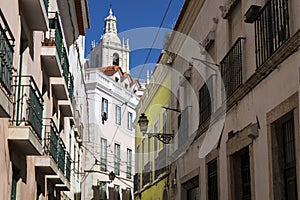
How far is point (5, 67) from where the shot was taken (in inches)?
288

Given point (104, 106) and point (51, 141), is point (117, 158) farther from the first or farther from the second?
point (51, 141)

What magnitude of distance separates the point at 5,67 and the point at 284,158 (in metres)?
3.78

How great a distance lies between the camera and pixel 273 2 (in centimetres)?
799

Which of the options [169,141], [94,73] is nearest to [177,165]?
[169,141]

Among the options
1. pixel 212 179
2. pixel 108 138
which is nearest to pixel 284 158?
pixel 212 179

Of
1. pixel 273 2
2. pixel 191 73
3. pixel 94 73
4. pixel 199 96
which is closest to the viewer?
pixel 273 2

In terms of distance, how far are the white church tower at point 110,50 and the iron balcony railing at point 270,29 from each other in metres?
71.0

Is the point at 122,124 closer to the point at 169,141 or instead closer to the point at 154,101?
the point at 154,101

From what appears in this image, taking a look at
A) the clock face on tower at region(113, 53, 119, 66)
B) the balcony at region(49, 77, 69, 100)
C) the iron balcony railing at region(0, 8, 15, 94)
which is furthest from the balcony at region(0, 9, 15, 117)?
the clock face on tower at region(113, 53, 119, 66)

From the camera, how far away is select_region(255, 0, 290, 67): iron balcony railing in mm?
7685

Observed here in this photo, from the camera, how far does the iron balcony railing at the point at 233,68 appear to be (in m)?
9.70

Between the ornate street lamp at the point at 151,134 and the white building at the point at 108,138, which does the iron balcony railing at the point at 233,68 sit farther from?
the white building at the point at 108,138

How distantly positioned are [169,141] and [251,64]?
25.2 feet

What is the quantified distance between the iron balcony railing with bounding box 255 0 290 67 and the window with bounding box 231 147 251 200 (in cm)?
197
